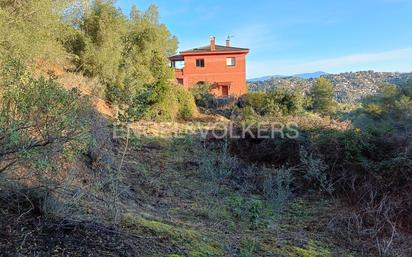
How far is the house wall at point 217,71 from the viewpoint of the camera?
2778 centimetres

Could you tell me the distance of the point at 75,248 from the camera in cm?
251

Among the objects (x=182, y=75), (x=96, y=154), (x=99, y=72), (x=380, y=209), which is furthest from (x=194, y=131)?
(x=182, y=75)

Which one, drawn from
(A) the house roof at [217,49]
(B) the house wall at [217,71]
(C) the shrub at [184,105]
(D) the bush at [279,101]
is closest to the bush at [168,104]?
(C) the shrub at [184,105]

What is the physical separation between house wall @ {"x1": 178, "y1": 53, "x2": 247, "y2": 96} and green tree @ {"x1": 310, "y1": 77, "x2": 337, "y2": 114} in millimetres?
5493

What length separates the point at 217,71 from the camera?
2816 cm

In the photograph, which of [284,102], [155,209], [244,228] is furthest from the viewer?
[284,102]

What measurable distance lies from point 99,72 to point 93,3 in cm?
285

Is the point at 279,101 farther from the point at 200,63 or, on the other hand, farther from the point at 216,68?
the point at 200,63

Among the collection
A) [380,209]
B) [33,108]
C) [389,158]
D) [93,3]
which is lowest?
[380,209]

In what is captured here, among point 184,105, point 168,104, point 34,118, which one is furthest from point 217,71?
point 34,118

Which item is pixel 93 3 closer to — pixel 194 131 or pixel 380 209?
pixel 194 131

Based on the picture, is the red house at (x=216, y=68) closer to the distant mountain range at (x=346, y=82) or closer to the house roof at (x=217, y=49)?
the house roof at (x=217, y=49)

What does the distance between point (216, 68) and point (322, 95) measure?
8637 millimetres

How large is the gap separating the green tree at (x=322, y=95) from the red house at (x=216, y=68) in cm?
545
